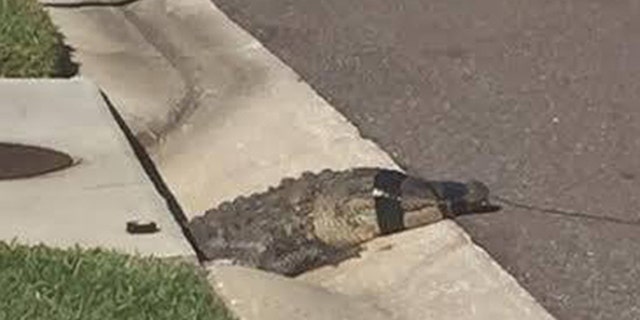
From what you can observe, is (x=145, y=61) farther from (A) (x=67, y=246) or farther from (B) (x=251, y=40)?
(A) (x=67, y=246)

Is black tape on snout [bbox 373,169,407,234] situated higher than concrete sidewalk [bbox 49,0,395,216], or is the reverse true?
black tape on snout [bbox 373,169,407,234]

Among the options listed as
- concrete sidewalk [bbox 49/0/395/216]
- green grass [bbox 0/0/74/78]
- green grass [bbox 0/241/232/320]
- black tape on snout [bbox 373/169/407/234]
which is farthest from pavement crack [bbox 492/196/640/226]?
green grass [bbox 0/0/74/78]

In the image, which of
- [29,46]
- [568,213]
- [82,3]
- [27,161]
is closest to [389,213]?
[568,213]

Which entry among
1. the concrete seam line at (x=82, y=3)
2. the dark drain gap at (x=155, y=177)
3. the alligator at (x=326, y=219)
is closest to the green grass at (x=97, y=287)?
the dark drain gap at (x=155, y=177)

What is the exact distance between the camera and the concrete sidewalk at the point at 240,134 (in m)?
5.68

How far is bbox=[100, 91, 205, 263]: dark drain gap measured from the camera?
6.25 m

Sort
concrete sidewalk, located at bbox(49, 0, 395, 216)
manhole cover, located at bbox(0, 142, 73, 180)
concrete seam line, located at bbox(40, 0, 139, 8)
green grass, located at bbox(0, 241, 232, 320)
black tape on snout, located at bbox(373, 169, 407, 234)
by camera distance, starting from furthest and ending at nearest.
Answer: concrete seam line, located at bbox(40, 0, 139, 8) < concrete sidewalk, located at bbox(49, 0, 395, 216) < manhole cover, located at bbox(0, 142, 73, 180) < black tape on snout, located at bbox(373, 169, 407, 234) < green grass, located at bbox(0, 241, 232, 320)

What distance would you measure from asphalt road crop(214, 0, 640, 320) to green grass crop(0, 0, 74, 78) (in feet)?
3.90

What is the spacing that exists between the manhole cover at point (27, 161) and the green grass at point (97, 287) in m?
0.94

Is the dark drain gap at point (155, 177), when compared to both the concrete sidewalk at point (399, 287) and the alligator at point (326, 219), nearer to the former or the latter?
the alligator at point (326, 219)

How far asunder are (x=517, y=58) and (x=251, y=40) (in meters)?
1.40

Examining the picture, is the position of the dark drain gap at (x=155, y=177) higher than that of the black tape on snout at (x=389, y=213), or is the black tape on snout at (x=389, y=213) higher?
the black tape on snout at (x=389, y=213)

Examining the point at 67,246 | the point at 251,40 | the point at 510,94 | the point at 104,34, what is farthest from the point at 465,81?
the point at 67,246

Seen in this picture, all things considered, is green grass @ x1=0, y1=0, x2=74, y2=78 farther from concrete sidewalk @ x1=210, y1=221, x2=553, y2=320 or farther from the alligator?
concrete sidewalk @ x1=210, y1=221, x2=553, y2=320
